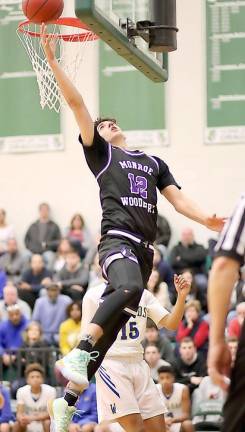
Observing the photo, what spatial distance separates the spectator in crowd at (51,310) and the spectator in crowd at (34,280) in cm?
102

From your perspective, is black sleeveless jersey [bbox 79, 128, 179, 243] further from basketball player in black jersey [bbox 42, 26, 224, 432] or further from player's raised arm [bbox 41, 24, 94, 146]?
player's raised arm [bbox 41, 24, 94, 146]

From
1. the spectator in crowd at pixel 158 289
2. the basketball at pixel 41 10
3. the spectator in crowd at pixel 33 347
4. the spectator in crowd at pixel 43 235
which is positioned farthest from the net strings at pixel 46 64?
the spectator in crowd at pixel 43 235

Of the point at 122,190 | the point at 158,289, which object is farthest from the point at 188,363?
the point at 122,190

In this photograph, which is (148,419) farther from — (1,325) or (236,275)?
(1,325)

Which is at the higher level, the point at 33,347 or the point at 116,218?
the point at 116,218

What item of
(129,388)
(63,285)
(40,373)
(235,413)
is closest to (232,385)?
(235,413)

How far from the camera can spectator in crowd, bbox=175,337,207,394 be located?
15305 mm

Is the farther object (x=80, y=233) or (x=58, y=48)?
(x=80, y=233)

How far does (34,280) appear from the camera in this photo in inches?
770

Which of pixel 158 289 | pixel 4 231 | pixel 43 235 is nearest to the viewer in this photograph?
pixel 158 289

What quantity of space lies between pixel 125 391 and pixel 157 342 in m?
6.49

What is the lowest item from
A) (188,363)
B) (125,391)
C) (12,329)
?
(188,363)

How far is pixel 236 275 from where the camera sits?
4.99m

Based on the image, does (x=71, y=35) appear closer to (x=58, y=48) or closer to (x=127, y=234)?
(x=58, y=48)
